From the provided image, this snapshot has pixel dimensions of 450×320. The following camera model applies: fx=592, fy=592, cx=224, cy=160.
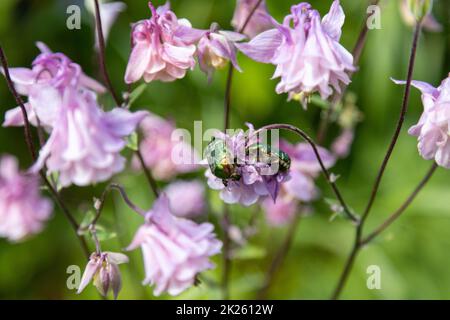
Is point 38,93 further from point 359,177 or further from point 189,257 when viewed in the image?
point 359,177

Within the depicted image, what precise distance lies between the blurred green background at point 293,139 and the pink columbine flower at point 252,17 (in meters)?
1.09

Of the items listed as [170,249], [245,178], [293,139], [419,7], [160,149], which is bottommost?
[293,139]

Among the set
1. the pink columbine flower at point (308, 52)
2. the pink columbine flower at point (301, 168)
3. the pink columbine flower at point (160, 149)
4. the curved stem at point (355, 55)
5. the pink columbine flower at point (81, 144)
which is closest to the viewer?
the pink columbine flower at point (81, 144)

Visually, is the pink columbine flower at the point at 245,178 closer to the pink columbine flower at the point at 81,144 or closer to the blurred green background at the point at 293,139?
the pink columbine flower at the point at 81,144

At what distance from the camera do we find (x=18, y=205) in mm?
2598

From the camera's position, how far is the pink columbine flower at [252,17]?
1807 mm

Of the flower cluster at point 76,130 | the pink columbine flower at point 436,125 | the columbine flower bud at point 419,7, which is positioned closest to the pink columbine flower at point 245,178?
the flower cluster at point 76,130

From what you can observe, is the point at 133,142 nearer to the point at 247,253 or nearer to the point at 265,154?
the point at 265,154

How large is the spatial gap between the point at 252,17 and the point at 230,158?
0.59 m

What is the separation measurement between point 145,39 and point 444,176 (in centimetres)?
218

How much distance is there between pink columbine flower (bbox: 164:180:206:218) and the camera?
2.57 meters

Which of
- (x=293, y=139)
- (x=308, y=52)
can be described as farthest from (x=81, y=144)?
(x=293, y=139)

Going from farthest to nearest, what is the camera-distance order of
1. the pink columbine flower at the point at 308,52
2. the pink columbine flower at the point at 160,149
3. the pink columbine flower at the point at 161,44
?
the pink columbine flower at the point at 160,149
the pink columbine flower at the point at 161,44
the pink columbine flower at the point at 308,52
